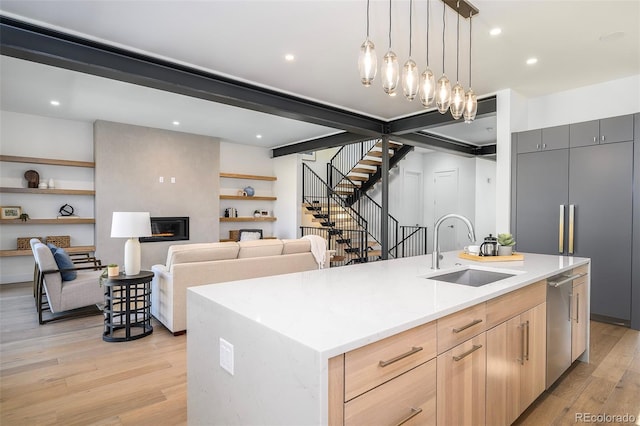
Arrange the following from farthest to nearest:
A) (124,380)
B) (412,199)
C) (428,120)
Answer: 1. (412,199)
2. (428,120)
3. (124,380)

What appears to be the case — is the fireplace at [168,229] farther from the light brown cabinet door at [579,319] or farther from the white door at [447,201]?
the light brown cabinet door at [579,319]

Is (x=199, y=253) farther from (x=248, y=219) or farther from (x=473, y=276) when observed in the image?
(x=248, y=219)

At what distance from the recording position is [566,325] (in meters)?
2.63

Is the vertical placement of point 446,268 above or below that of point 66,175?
below

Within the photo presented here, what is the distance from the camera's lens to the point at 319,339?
1.10 m

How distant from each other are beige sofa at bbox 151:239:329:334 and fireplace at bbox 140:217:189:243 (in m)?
3.09

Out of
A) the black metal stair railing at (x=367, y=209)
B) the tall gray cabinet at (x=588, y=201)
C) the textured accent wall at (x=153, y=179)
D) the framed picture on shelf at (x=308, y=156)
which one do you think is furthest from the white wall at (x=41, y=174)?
the tall gray cabinet at (x=588, y=201)

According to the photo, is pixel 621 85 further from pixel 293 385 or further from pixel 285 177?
pixel 285 177

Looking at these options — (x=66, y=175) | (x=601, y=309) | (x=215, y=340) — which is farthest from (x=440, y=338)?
(x=66, y=175)

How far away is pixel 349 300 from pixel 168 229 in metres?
6.52

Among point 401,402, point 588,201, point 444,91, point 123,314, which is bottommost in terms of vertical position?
point 123,314

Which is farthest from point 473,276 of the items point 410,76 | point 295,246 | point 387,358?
point 295,246

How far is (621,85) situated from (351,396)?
5.41m

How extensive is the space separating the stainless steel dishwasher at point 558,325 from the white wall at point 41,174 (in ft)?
23.9
